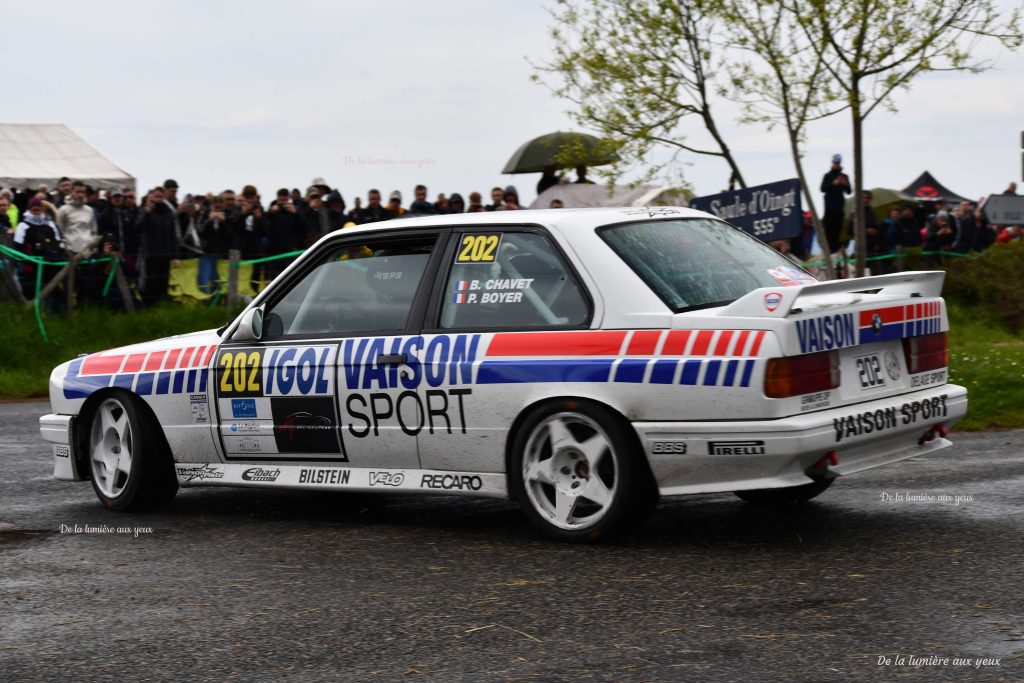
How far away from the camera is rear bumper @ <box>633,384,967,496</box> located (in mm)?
5949

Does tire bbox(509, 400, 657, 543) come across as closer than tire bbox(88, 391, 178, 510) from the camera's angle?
Yes

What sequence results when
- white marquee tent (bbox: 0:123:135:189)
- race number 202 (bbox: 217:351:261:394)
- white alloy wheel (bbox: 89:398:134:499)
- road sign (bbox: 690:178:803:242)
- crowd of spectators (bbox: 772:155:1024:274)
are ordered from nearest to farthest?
race number 202 (bbox: 217:351:261:394), white alloy wheel (bbox: 89:398:134:499), road sign (bbox: 690:178:803:242), crowd of spectators (bbox: 772:155:1024:274), white marquee tent (bbox: 0:123:135:189)

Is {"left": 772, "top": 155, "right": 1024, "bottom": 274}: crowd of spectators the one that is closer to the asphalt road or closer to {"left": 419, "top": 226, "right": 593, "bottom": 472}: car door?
the asphalt road

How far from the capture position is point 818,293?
623 centimetres

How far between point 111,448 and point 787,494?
3.62 metres

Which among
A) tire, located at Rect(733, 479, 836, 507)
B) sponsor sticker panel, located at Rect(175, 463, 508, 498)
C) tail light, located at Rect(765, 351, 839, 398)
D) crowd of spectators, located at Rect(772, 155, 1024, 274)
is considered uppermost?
crowd of spectators, located at Rect(772, 155, 1024, 274)

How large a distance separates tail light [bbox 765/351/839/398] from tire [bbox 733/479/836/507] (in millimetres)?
1161

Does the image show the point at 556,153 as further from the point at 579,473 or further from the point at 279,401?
the point at 579,473

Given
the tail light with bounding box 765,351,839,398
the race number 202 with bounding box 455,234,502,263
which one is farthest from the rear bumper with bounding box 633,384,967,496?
the race number 202 with bounding box 455,234,502,263

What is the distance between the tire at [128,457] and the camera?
7816 millimetres

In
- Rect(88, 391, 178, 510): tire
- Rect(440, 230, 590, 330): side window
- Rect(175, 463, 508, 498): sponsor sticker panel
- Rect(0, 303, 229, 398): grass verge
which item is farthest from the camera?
Rect(0, 303, 229, 398): grass verge

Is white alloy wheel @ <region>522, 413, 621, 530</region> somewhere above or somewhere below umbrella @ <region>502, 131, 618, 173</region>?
below

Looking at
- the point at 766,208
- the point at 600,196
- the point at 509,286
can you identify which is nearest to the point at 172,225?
the point at 600,196

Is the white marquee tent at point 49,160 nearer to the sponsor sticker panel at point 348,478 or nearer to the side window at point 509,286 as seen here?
the sponsor sticker panel at point 348,478
